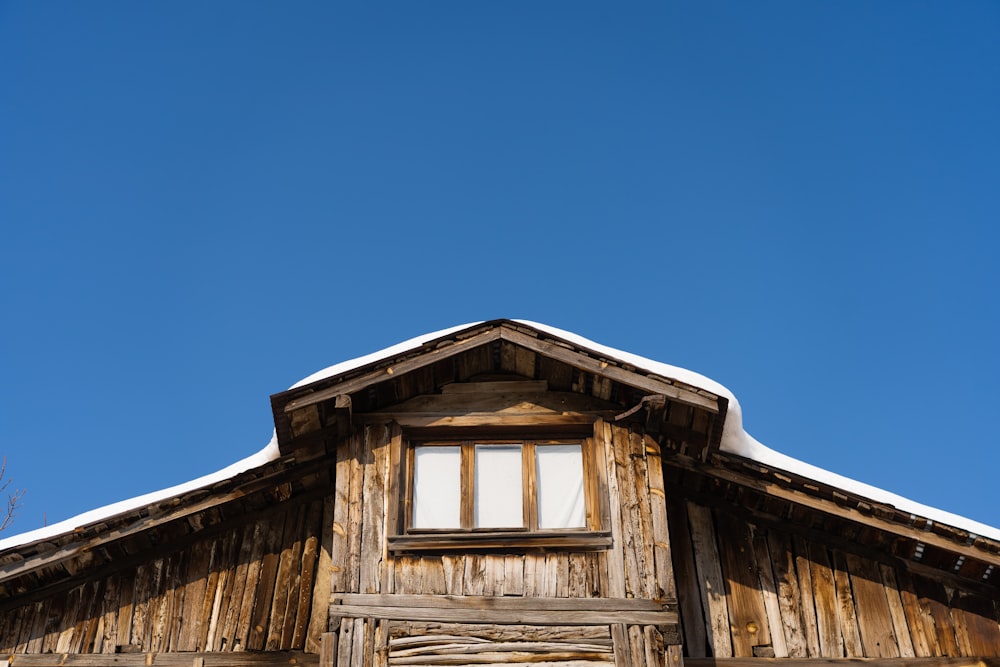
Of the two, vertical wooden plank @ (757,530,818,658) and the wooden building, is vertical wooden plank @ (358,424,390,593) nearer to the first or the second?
the wooden building

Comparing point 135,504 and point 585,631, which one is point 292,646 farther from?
point 585,631

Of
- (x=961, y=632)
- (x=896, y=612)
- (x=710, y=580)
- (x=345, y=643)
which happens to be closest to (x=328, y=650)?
(x=345, y=643)

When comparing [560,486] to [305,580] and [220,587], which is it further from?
[220,587]

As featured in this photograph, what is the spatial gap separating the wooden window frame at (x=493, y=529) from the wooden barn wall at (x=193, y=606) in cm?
141

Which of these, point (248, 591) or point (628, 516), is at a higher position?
point (628, 516)

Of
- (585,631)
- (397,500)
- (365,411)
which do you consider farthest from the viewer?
(365,411)

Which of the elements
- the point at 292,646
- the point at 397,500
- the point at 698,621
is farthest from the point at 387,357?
the point at 698,621

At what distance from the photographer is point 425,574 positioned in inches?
409

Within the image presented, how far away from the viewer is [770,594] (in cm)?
1123

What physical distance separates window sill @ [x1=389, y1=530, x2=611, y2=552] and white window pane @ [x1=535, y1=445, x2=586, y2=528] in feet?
0.88

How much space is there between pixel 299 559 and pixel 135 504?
1.81 m


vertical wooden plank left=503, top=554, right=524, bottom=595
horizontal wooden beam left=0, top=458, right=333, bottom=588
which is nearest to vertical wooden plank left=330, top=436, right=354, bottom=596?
horizontal wooden beam left=0, top=458, right=333, bottom=588

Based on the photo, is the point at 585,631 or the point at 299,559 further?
the point at 299,559

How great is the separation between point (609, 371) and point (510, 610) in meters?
2.61
